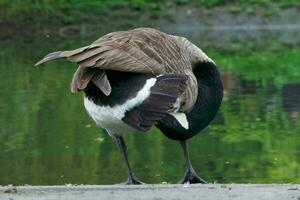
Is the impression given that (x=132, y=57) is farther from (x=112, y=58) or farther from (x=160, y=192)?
(x=160, y=192)

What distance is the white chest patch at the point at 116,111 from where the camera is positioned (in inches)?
228

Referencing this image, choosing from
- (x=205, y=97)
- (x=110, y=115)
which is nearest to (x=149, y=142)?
(x=205, y=97)

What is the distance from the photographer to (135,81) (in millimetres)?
5887

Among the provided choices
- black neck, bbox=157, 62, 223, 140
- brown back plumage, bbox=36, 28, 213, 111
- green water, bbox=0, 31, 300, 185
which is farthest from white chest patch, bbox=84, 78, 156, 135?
green water, bbox=0, 31, 300, 185

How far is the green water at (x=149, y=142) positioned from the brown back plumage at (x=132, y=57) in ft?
5.80

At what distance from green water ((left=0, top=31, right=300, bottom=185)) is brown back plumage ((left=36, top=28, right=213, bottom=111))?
1769 millimetres

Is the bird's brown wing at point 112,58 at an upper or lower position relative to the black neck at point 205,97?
upper

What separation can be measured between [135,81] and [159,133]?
5.33 meters

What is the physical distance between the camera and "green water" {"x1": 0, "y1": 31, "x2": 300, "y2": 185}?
8609 mm

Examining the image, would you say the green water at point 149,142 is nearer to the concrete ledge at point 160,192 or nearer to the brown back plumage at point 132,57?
the brown back plumage at point 132,57

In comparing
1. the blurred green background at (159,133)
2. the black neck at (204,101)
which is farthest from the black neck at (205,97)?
the blurred green background at (159,133)

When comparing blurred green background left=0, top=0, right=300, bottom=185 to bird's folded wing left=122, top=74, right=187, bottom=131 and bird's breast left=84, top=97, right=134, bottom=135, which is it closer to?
bird's breast left=84, top=97, right=134, bottom=135

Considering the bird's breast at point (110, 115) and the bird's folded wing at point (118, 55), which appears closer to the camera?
the bird's folded wing at point (118, 55)

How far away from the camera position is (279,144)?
1002cm
